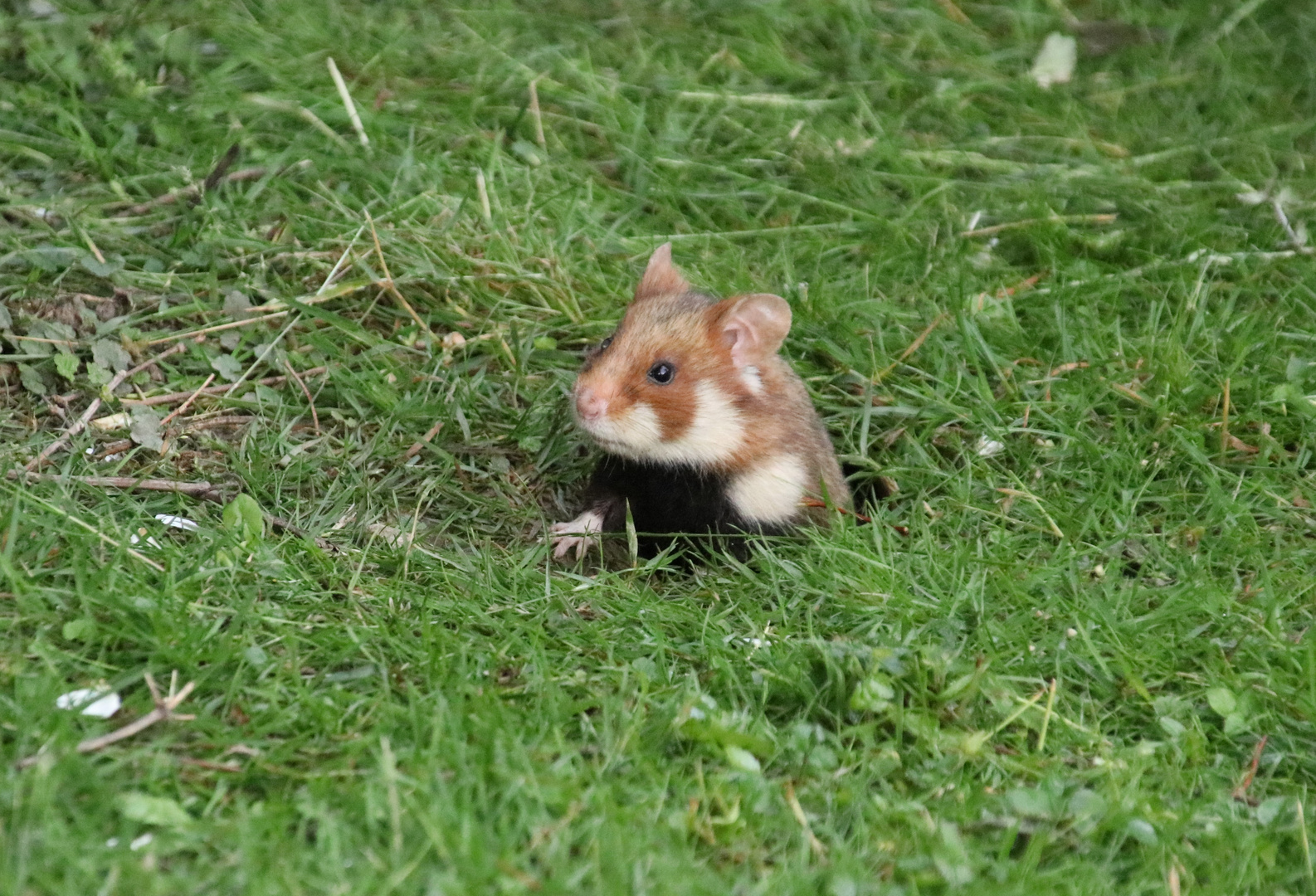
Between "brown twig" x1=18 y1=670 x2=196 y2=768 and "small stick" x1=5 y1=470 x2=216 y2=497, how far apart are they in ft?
3.63

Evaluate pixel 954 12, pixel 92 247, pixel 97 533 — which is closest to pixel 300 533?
pixel 97 533

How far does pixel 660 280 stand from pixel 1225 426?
1871 millimetres

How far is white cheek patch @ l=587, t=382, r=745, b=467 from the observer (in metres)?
4.33

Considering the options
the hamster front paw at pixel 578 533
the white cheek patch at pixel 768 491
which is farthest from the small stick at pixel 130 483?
the white cheek patch at pixel 768 491

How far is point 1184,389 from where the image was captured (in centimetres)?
489

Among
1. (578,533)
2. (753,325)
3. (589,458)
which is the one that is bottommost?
(589,458)

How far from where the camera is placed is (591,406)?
14.0 feet

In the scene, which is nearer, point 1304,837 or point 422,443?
point 1304,837

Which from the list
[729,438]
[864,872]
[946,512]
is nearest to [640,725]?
[864,872]

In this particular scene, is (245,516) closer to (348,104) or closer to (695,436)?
(695,436)

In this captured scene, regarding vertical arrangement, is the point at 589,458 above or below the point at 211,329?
below

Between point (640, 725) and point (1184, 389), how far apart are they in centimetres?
254

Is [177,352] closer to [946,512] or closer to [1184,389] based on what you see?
[946,512]

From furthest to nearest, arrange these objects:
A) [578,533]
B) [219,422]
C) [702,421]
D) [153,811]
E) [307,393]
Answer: [307,393] < [219,422] < [578,533] < [702,421] < [153,811]
